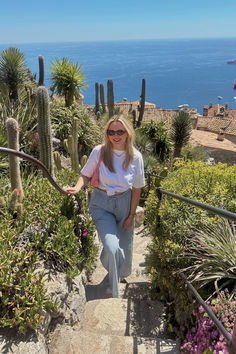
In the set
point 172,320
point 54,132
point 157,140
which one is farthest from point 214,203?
point 157,140

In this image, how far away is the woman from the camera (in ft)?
9.72

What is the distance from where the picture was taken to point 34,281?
223cm

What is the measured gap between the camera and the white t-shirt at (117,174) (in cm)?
297

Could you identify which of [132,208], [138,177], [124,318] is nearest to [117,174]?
[138,177]

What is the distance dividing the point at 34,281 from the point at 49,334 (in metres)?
0.49

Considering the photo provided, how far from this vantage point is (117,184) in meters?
2.97

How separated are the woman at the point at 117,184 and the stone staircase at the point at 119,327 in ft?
0.70

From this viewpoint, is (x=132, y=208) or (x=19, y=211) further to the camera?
(x=132, y=208)

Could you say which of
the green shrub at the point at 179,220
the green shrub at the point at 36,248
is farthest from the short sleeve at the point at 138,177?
the green shrub at the point at 36,248

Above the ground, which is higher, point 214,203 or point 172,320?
point 214,203

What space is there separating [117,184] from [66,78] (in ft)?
34.5

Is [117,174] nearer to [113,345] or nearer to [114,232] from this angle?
[114,232]

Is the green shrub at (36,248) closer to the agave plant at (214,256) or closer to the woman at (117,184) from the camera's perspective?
the woman at (117,184)

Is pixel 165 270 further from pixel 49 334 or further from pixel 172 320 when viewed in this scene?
pixel 49 334
